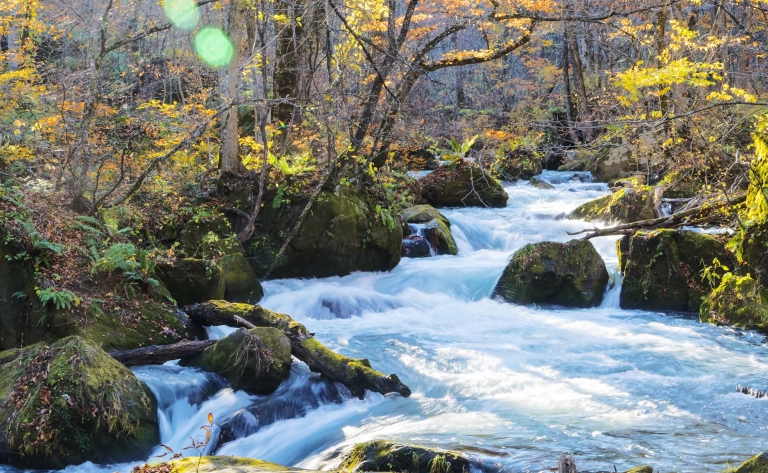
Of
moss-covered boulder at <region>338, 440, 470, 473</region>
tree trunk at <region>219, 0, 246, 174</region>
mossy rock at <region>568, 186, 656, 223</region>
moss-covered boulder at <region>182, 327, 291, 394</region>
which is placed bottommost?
moss-covered boulder at <region>338, 440, 470, 473</region>

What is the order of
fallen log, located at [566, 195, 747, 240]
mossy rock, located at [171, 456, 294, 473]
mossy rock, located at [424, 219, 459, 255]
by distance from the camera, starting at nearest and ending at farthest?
mossy rock, located at [171, 456, 294, 473]
fallen log, located at [566, 195, 747, 240]
mossy rock, located at [424, 219, 459, 255]

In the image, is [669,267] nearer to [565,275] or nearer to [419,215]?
[565,275]

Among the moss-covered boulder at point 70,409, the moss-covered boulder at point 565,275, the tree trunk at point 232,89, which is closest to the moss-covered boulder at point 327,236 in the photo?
the tree trunk at point 232,89

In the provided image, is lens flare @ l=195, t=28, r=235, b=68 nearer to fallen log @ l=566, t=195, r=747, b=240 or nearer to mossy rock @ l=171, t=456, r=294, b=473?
fallen log @ l=566, t=195, r=747, b=240

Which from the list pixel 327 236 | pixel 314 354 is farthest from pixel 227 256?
pixel 314 354

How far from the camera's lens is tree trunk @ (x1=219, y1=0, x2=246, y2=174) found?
32.4 feet

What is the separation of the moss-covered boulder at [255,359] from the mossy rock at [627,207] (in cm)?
999

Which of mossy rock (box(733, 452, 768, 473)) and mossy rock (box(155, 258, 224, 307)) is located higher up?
mossy rock (box(155, 258, 224, 307))

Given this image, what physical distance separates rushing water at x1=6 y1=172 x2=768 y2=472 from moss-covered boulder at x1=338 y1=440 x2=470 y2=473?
383 millimetres

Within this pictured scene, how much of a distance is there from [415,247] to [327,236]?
2.87 m

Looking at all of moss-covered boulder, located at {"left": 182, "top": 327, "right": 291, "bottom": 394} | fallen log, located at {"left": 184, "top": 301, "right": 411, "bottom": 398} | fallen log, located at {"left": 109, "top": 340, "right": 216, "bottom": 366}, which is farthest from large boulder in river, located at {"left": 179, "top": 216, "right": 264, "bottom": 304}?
moss-covered boulder, located at {"left": 182, "top": 327, "right": 291, "bottom": 394}

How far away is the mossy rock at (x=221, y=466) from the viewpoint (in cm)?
363

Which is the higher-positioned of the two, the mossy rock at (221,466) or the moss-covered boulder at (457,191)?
the moss-covered boulder at (457,191)

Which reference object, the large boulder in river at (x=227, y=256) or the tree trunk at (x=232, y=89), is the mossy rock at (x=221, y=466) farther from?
the tree trunk at (x=232, y=89)
